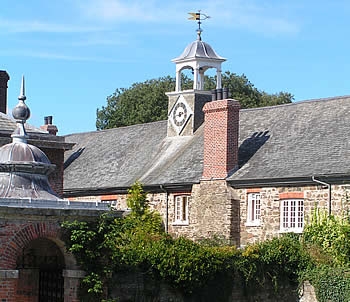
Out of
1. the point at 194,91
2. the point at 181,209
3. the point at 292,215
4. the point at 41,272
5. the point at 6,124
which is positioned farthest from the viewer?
the point at 194,91

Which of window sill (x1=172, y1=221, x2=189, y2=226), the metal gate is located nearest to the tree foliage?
window sill (x1=172, y1=221, x2=189, y2=226)

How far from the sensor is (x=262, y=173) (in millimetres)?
33844

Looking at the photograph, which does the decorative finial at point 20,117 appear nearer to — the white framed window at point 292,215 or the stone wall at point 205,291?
the stone wall at point 205,291

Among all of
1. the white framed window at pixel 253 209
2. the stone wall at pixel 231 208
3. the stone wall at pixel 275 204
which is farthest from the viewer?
the white framed window at pixel 253 209

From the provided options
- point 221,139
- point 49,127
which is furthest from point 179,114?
point 49,127

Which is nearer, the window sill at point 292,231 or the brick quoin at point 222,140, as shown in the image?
the window sill at point 292,231

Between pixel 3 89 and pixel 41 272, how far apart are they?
1684 cm

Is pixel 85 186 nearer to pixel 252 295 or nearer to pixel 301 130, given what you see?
pixel 301 130

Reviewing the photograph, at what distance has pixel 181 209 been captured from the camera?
37312mm

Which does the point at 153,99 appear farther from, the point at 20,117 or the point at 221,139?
the point at 20,117

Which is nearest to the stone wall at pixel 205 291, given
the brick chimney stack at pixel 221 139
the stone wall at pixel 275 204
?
the stone wall at pixel 275 204

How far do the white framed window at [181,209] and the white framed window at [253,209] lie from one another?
3506 mm

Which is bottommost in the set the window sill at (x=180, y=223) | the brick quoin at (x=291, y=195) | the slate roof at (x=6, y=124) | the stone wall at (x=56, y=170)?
the window sill at (x=180, y=223)

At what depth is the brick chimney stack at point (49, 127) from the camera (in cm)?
5009
